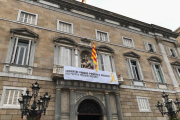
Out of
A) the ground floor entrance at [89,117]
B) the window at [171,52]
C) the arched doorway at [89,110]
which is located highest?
the window at [171,52]

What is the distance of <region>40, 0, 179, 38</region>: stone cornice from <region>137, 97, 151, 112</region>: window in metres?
9.56

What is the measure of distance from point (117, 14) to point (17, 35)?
12554 mm

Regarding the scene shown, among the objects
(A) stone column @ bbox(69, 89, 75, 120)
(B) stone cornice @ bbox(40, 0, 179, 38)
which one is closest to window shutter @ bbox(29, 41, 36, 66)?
(A) stone column @ bbox(69, 89, 75, 120)

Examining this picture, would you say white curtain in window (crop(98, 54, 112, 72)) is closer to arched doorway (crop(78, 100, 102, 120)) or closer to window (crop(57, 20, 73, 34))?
arched doorway (crop(78, 100, 102, 120))

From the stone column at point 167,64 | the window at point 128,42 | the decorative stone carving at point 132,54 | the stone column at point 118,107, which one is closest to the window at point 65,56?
the stone column at point 118,107

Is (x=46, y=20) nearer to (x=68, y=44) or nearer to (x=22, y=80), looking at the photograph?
(x=68, y=44)

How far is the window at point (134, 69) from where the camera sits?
1541 centimetres

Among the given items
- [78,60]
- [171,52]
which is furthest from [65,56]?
[171,52]

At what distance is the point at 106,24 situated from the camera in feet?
56.8

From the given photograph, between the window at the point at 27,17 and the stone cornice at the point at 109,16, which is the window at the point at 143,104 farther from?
the window at the point at 27,17

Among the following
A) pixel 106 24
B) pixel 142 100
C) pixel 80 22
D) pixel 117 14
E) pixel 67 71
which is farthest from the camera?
pixel 117 14

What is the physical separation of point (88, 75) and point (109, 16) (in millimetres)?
9323

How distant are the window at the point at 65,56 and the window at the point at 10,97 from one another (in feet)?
13.3

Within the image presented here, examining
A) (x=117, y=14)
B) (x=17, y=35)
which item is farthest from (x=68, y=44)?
(x=117, y=14)
